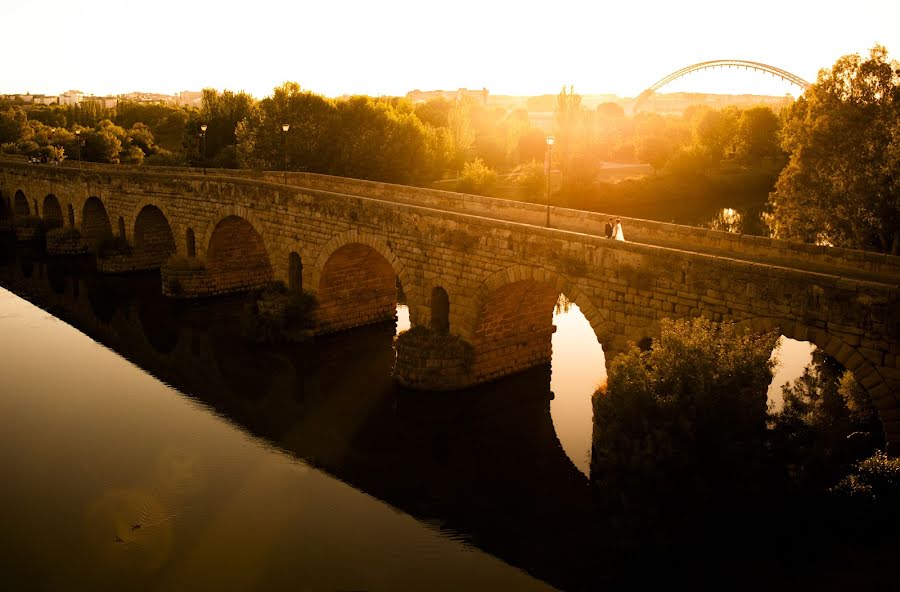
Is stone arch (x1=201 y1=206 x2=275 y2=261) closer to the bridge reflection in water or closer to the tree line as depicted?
the bridge reflection in water

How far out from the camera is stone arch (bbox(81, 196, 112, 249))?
35.9 meters

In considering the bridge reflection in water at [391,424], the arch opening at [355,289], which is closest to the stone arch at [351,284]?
the arch opening at [355,289]

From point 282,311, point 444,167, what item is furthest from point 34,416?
point 444,167

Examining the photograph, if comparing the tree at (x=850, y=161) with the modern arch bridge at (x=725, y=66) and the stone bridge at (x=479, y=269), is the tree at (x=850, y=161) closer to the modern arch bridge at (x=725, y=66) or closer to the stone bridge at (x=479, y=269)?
the stone bridge at (x=479, y=269)

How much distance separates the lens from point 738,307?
12.5m

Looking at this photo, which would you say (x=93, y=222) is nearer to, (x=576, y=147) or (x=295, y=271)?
(x=295, y=271)

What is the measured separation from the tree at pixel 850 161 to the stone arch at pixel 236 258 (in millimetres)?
18092

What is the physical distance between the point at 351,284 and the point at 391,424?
6.78m

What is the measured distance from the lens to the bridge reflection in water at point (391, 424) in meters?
13.6

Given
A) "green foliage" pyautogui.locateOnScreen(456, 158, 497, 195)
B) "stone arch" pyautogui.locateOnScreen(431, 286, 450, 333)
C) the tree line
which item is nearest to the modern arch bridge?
the tree line

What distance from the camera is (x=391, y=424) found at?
17.7 metres

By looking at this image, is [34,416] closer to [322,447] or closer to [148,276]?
[322,447]

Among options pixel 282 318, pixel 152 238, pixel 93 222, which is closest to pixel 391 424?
pixel 282 318

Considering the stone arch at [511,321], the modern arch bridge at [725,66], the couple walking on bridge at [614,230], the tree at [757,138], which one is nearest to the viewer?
the couple walking on bridge at [614,230]
